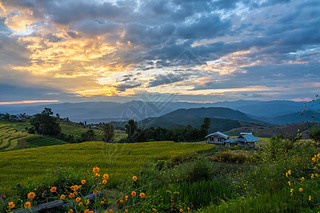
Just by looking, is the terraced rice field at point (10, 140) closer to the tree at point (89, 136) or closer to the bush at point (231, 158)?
the tree at point (89, 136)

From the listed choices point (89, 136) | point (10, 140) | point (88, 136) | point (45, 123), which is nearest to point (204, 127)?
point (89, 136)

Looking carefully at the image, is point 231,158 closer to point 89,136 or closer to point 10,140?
point 10,140

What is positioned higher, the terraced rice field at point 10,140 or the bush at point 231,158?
the bush at point 231,158

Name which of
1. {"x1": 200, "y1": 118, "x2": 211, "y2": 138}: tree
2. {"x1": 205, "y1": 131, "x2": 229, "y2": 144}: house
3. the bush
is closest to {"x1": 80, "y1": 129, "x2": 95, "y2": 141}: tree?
{"x1": 200, "y1": 118, "x2": 211, "y2": 138}: tree

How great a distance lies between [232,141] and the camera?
101 feet

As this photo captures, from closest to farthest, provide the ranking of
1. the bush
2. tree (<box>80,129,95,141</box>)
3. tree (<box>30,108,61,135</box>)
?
the bush
tree (<box>80,129,95,141</box>)
tree (<box>30,108,61,135</box>)

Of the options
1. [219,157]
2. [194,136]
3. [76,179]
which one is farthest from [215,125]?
[76,179]

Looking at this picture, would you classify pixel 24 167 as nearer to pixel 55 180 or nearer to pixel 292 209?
pixel 55 180

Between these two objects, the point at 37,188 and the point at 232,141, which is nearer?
the point at 37,188

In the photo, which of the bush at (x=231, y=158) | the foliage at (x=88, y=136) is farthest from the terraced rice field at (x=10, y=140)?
the bush at (x=231, y=158)

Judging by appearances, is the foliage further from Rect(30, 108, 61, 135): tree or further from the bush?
the bush

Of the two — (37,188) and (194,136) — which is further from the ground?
(37,188)

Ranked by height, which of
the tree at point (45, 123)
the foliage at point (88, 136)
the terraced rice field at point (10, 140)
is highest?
the tree at point (45, 123)

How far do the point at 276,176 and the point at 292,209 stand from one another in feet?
6.99
